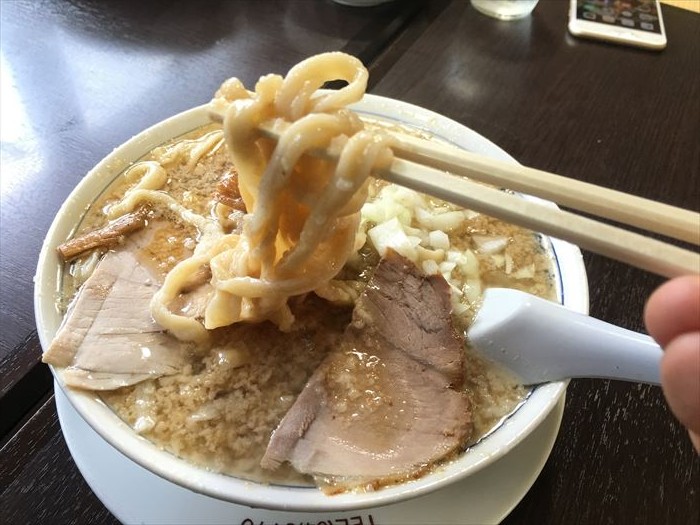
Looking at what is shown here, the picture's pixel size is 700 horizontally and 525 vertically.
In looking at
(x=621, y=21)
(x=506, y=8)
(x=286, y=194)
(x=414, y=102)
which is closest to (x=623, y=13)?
(x=621, y=21)

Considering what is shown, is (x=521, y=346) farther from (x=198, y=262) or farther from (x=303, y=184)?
(x=198, y=262)

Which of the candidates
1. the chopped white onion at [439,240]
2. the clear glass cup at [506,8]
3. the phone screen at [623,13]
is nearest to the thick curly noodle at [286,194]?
the chopped white onion at [439,240]

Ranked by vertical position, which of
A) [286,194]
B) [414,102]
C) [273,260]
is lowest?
[414,102]

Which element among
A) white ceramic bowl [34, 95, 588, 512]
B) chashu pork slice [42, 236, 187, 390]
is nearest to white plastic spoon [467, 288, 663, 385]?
white ceramic bowl [34, 95, 588, 512]

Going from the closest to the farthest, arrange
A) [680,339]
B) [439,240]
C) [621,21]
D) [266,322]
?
[680,339]
[266,322]
[439,240]
[621,21]

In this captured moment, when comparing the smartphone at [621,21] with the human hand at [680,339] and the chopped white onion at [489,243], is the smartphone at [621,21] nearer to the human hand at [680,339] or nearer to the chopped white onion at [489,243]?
the chopped white onion at [489,243]

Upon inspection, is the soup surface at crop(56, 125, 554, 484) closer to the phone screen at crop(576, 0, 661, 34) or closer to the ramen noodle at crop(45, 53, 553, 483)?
the ramen noodle at crop(45, 53, 553, 483)

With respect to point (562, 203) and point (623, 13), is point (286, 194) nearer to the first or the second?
point (562, 203)
